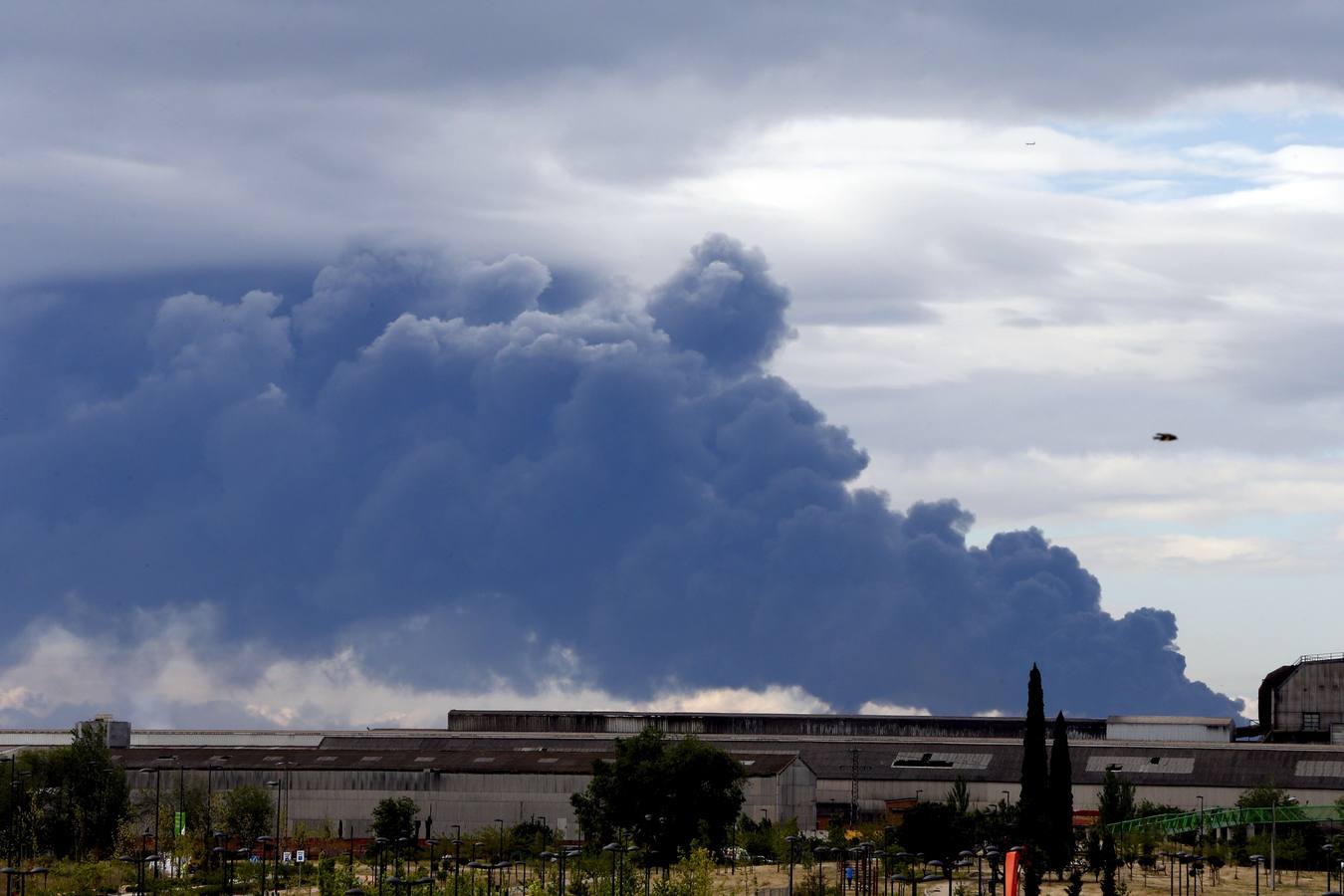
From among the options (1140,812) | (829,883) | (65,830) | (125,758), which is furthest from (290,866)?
(1140,812)

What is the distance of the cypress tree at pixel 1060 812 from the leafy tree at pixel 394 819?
57.0 m

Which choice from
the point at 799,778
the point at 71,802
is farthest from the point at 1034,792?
the point at 71,802

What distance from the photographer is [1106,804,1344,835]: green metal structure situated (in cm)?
15538

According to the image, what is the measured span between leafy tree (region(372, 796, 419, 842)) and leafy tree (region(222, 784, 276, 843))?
9825 mm

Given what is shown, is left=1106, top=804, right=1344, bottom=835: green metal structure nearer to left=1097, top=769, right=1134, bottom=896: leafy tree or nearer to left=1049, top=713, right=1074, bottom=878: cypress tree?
left=1097, top=769, right=1134, bottom=896: leafy tree

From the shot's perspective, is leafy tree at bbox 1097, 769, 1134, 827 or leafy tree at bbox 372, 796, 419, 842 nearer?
leafy tree at bbox 1097, 769, 1134, 827

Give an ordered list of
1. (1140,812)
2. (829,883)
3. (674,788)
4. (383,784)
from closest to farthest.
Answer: (829,883)
(674,788)
(1140,812)
(383,784)

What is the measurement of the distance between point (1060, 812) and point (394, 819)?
59400 mm

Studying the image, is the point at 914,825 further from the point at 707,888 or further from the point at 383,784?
the point at 383,784

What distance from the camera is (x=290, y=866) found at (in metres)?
151

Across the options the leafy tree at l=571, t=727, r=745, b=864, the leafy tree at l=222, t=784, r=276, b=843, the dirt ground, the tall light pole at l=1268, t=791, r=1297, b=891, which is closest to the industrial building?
the leafy tree at l=222, t=784, r=276, b=843

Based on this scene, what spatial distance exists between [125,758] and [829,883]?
91.0 metres

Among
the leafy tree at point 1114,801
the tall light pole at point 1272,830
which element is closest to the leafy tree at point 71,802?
the leafy tree at point 1114,801

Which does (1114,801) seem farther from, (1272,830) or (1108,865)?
(1108,865)
